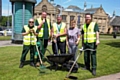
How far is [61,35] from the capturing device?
25.8 ft

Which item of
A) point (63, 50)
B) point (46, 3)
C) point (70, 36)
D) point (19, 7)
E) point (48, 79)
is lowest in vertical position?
point (48, 79)

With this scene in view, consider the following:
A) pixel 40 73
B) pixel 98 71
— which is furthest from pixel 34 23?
pixel 98 71

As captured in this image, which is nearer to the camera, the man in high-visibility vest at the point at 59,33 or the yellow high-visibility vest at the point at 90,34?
the yellow high-visibility vest at the point at 90,34

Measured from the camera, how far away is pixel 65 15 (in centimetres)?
7031

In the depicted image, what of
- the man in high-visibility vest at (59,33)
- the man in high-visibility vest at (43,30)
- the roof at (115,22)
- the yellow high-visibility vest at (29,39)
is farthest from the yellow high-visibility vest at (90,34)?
the roof at (115,22)

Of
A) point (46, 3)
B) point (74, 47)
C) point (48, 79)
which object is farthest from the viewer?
point (46, 3)

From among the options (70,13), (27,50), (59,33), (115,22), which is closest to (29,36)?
(27,50)

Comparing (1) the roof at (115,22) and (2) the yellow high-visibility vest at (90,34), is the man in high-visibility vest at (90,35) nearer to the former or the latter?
(2) the yellow high-visibility vest at (90,34)

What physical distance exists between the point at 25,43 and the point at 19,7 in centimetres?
1024

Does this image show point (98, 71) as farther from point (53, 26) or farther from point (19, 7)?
point (19, 7)

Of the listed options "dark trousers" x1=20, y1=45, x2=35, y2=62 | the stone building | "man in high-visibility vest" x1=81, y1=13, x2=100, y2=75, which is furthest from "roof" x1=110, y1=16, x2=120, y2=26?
"man in high-visibility vest" x1=81, y1=13, x2=100, y2=75

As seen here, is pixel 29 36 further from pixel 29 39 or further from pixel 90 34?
pixel 90 34

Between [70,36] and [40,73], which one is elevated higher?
[70,36]

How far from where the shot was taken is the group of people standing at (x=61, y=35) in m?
7.56
